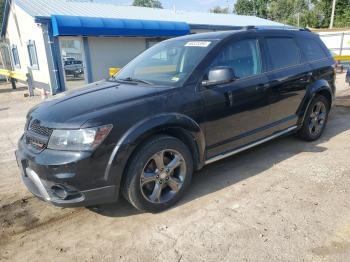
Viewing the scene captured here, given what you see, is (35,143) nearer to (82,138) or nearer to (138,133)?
(82,138)

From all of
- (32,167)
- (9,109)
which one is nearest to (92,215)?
(32,167)

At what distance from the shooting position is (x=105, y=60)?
50.7ft

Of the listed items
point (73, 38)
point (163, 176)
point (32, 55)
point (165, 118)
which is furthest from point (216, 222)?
point (32, 55)

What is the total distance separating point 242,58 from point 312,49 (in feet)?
6.34

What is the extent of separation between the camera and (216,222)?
3.22 meters

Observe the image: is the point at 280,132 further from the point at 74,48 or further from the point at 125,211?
the point at 74,48

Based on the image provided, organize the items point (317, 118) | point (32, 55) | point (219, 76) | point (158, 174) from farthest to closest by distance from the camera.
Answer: point (32, 55)
point (317, 118)
point (219, 76)
point (158, 174)

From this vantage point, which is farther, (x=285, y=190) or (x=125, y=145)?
(x=285, y=190)

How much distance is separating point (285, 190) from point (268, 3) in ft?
214

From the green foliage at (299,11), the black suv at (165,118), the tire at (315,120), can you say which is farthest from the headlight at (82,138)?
the green foliage at (299,11)

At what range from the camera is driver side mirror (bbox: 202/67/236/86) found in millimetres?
3512

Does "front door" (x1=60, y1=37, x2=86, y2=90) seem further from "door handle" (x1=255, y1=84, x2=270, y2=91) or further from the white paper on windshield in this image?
"door handle" (x1=255, y1=84, x2=270, y2=91)

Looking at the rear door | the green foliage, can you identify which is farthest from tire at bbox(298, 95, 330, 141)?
the green foliage

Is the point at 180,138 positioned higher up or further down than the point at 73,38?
further down
